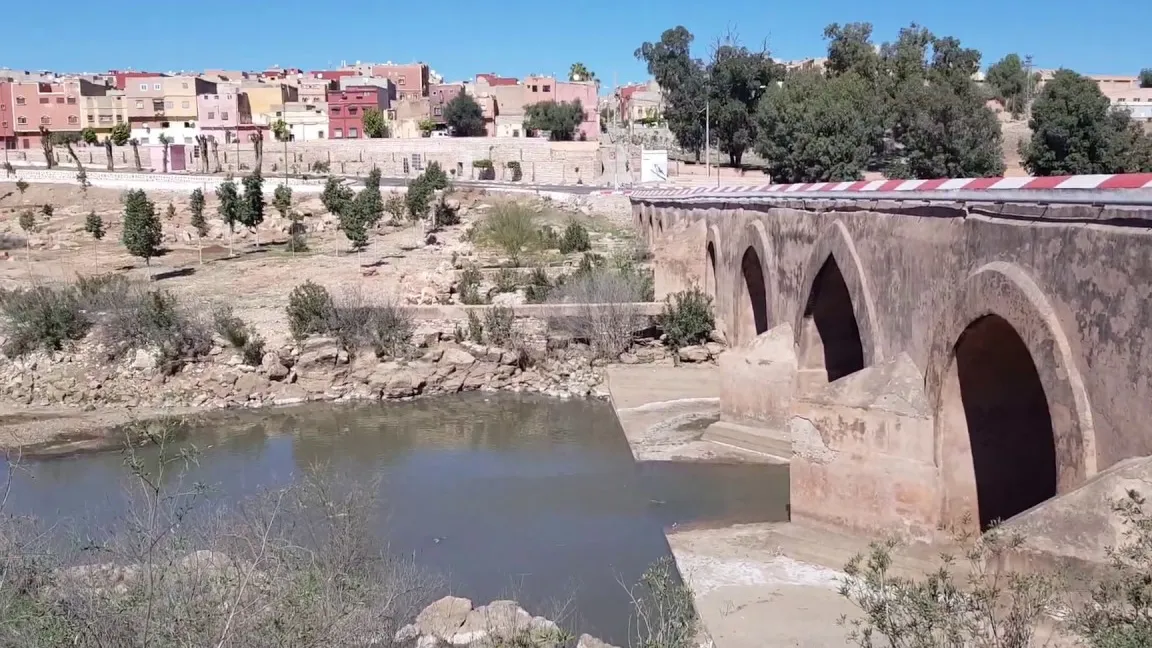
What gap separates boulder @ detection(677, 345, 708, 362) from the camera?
657 inches

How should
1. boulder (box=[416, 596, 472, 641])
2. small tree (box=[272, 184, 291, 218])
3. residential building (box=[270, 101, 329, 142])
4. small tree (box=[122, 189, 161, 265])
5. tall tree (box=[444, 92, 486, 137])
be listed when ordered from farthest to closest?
residential building (box=[270, 101, 329, 142]), tall tree (box=[444, 92, 486, 137]), small tree (box=[272, 184, 291, 218]), small tree (box=[122, 189, 161, 265]), boulder (box=[416, 596, 472, 641])

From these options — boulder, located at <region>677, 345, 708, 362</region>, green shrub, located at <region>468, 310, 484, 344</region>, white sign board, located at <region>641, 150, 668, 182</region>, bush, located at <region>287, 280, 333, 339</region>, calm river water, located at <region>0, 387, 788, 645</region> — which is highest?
white sign board, located at <region>641, 150, 668, 182</region>

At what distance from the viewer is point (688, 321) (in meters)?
17.0

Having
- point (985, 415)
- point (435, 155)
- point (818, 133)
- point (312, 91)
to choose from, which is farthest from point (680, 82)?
point (985, 415)

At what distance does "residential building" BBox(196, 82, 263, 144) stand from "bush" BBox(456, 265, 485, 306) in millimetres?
34097

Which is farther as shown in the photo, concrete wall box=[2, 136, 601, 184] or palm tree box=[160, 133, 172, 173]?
palm tree box=[160, 133, 172, 173]

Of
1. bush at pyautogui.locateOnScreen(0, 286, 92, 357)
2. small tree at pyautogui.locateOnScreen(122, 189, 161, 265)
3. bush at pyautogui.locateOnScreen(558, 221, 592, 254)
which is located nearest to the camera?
bush at pyautogui.locateOnScreen(0, 286, 92, 357)

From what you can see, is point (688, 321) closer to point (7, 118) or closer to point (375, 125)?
point (375, 125)

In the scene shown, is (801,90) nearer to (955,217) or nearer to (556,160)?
(556,160)

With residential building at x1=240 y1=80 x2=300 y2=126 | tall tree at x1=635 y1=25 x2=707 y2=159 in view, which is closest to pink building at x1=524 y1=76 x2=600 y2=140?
tall tree at x1=635 y1=25 x2=707 y2=159

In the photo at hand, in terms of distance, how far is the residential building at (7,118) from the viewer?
2078 inches

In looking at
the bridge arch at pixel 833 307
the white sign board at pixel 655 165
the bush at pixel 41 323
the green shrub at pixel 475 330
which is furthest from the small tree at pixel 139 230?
the white sign board at pixel 655 165

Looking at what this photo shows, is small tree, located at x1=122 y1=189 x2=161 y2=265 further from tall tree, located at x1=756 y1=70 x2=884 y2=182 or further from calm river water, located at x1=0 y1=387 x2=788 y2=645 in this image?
tall tree, located at x1=756 y1=70 x2=884 y2=182

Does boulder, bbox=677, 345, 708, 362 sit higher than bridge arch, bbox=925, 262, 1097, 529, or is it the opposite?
bridge arch, bbox=925, 262, 1097, 529
